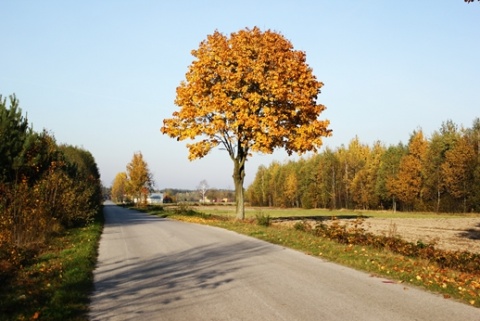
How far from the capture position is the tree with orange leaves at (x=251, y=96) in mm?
23516

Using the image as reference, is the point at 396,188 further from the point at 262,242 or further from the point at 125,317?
the point at 125,317

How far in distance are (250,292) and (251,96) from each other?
16.9 metres

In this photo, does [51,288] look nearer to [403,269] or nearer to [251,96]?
[403,269]

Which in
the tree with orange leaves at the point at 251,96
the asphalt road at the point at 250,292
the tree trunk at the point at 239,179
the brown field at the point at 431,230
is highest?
the tree with orange leaves at the point at 251,96

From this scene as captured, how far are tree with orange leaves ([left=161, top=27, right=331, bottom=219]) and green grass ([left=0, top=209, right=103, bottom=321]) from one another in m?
13.1

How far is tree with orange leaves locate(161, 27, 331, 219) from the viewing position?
2352 centimetres

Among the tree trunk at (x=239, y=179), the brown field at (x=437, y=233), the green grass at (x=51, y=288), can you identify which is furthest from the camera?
the tree trunk at (x=239, y=179)

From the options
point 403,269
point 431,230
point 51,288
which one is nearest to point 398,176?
point 431,230

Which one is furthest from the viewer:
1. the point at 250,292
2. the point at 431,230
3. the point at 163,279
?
the point at 431,230

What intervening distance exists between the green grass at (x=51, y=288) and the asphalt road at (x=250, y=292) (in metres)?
0.29

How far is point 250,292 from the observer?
24.7 feet

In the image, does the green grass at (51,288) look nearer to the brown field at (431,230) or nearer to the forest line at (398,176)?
the brown field at (431,230)

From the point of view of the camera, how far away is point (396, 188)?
217ft

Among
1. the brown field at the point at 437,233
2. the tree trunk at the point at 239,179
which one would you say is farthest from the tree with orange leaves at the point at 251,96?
the brown field at the point at 437,233
